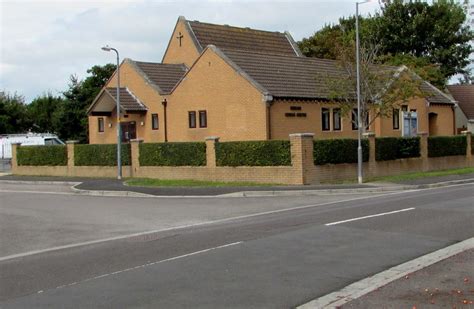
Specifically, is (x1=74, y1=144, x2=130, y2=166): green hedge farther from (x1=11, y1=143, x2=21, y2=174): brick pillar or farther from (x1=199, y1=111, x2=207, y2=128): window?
(x1=11, y1=143, x2=21, y2=174): brick pillar

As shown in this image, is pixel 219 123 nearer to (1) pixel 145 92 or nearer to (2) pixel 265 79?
(2) pixel 265 79

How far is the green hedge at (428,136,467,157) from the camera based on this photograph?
1214 inches

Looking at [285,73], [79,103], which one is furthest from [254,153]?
[79,103]

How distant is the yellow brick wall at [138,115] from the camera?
120 feet

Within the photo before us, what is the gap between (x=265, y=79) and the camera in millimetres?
31234

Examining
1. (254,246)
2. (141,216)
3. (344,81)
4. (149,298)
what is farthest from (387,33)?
(149,298)

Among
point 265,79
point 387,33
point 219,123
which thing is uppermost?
point 387,33

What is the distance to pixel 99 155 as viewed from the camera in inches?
1272

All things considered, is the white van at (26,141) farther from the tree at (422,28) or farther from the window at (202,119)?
the tree at (422,28)

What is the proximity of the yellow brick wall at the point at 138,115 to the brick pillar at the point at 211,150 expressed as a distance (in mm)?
9819

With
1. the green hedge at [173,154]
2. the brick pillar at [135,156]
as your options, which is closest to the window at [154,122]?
the brick pillar at [135,156]

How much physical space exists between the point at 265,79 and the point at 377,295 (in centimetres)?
2512

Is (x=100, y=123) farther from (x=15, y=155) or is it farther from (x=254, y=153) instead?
(x=254, y=153)

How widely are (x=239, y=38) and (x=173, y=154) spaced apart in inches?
693
